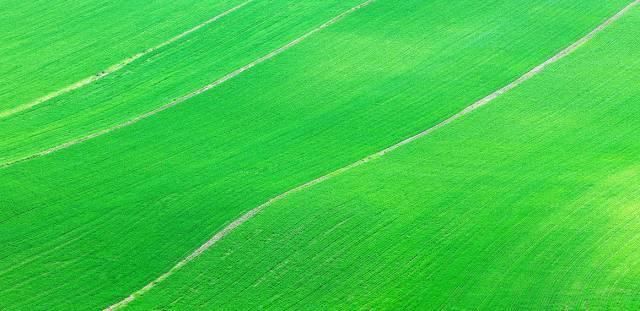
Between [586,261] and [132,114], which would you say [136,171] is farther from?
[586,261]

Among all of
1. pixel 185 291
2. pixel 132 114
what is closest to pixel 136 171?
pixel 132 114

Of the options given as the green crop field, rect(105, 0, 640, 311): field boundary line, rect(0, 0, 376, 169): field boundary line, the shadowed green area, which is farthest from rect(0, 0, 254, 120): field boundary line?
rect(105, 0, 640, 311): field boundary line

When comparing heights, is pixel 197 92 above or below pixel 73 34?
below

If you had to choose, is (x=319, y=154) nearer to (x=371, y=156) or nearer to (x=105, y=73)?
Answer: (x=371, y=156)

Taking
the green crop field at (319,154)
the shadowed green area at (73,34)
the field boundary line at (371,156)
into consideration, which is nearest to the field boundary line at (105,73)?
the green crop field at (319,154)

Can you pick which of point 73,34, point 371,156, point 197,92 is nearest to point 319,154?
point 371,156

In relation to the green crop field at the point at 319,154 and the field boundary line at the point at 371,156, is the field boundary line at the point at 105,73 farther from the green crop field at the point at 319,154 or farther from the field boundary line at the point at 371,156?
the field boundary line at the point at 371,156
